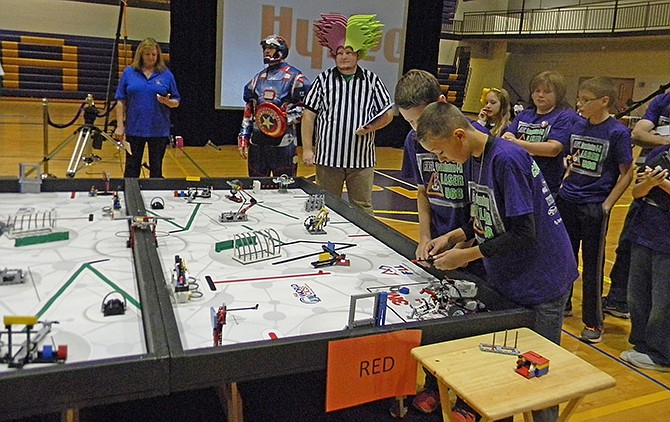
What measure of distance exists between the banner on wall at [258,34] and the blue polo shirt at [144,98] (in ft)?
12.3

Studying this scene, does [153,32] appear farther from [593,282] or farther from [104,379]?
[104,379]

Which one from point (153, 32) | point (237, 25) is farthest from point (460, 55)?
point (237, 25)

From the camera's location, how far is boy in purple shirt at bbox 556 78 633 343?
2.86 m

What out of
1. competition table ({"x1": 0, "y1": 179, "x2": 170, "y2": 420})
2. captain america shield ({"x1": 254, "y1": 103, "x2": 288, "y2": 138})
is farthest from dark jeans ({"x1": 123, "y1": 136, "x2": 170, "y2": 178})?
competition table ({"x1": 0, "y1": 179, "x2": 170, "y2": 420})

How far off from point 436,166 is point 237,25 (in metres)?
6.35

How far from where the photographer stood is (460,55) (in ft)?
62.8

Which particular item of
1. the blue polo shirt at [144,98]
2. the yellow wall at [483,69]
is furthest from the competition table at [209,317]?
the yellow wall at [483,69]

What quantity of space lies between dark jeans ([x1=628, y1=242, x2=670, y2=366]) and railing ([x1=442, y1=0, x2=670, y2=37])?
12.8m

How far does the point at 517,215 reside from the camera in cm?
158

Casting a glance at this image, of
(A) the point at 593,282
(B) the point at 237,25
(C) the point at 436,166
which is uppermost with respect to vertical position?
(B) the point at 237,25

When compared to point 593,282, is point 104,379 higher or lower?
higher

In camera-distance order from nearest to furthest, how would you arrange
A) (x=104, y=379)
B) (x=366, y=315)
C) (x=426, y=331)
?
(x=104, y=379) < (x=426, y=331) < (x=366, y=315)

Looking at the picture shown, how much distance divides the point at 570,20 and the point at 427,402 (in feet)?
54.5

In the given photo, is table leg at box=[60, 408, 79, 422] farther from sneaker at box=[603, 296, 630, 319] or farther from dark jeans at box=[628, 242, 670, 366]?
sneaker at box=[603, 296, 630, 319]
